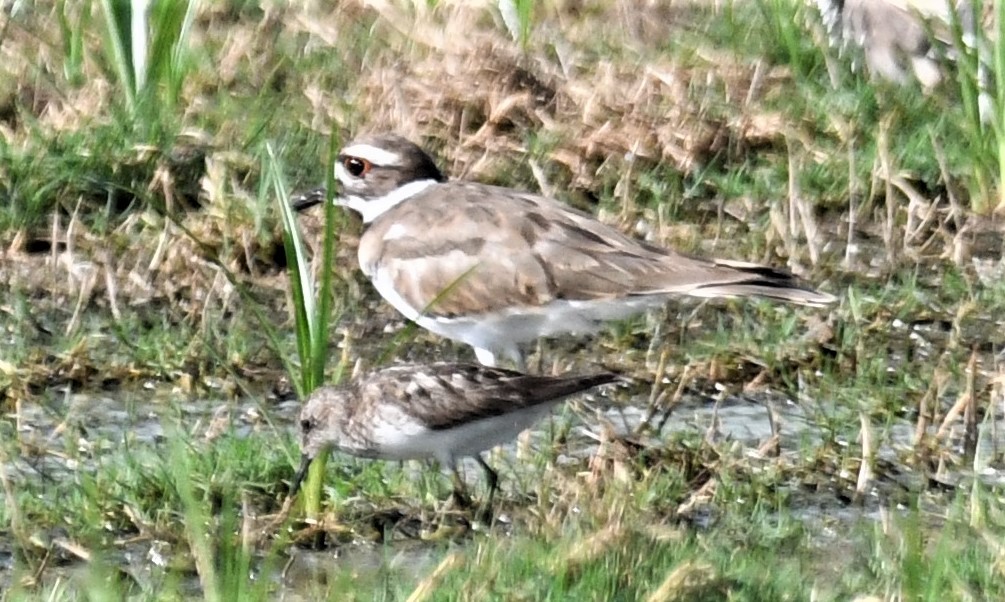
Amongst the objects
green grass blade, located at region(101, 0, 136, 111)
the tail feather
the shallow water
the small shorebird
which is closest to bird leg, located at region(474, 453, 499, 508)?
the small shorebird

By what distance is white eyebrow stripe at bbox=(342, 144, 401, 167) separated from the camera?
26.5 ft

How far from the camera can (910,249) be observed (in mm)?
8578

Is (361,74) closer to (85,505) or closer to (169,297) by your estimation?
(169,297)

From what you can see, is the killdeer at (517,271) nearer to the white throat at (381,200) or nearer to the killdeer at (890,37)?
the white throat at (381,200)

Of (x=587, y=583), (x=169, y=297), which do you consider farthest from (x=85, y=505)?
(x=169, y=297)

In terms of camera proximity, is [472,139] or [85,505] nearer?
[85,505]

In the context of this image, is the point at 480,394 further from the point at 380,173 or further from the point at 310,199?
the point at 380,173

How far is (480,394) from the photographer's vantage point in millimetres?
6191

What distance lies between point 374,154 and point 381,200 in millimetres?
176

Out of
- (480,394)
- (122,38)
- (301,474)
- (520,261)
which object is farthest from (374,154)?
(301,474)

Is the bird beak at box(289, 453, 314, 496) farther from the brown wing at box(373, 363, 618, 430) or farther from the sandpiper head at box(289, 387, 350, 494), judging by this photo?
the brown wing at box(373, 363, 618, 430)

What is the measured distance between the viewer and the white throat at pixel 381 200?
8.07 m

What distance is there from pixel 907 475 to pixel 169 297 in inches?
118

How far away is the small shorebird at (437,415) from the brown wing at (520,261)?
0.71 m
